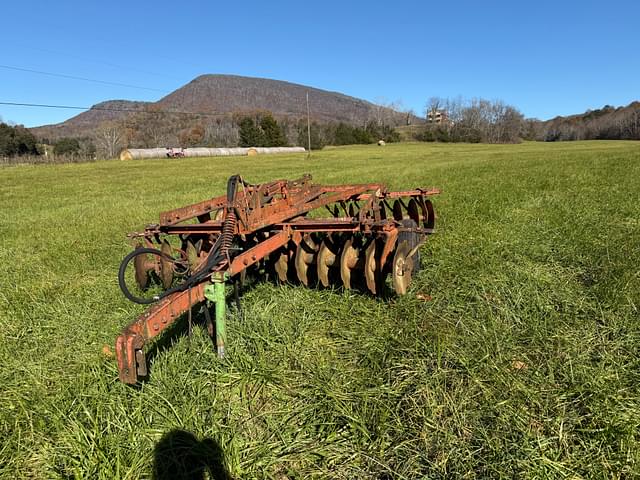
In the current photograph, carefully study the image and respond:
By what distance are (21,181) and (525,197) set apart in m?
25.0

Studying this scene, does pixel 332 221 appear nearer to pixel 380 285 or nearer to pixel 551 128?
pixel 380 285

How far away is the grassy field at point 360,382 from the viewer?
2.32m

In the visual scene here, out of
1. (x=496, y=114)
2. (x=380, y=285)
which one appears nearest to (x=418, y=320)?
(x=380, y=285)

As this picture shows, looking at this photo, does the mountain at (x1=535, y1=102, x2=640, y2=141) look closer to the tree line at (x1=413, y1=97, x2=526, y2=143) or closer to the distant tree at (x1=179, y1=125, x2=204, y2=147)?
the tree line at (x1=413, y1=97, x2=526, y2=143)

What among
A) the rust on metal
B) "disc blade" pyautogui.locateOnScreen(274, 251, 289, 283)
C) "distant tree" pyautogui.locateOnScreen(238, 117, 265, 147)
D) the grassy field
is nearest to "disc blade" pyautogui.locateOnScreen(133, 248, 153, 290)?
the rust on metal

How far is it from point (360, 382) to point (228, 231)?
1.55m

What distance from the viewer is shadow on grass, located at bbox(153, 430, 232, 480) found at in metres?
2.28

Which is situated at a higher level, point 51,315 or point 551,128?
point 551,128

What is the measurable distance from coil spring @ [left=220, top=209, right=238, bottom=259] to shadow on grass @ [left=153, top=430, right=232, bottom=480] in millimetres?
1241

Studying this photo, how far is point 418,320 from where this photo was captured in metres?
3.78

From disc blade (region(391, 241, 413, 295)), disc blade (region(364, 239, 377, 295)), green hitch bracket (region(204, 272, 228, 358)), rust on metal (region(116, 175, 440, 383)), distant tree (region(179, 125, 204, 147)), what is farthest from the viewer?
distant tree (region(179, 125, 204, 147))

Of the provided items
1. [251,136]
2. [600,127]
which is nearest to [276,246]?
[251,136]

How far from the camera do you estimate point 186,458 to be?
2.40m

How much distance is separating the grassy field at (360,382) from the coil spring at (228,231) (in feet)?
2.64
